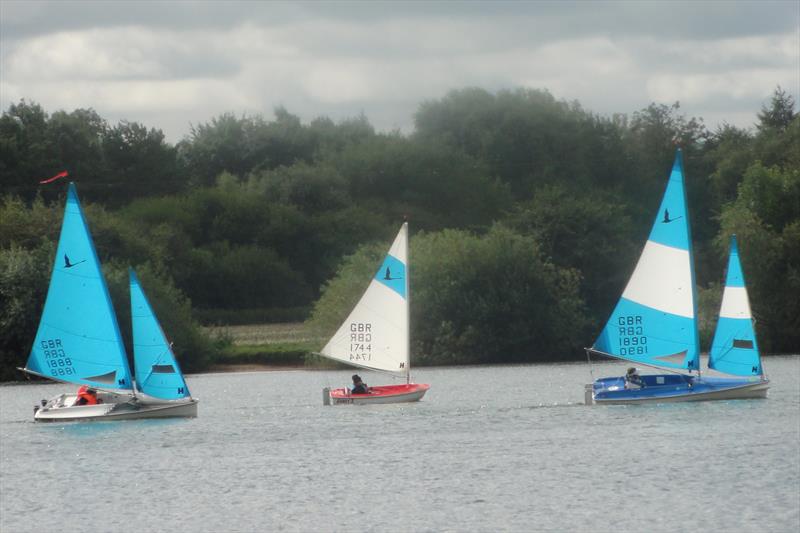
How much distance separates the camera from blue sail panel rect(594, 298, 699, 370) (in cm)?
4978

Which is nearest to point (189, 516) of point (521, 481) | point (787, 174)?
point (521, 481)

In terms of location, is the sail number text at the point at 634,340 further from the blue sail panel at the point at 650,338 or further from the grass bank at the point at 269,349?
the grass bank at the point at 269,349

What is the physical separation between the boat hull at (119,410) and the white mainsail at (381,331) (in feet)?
21.5

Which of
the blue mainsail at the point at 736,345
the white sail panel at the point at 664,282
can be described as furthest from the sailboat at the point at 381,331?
the blue mainsail at the point at 736,345

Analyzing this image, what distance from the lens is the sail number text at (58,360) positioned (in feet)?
160

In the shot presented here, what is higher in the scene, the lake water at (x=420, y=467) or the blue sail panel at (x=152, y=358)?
Answer: the blue sail panel at (x=152, y=358)

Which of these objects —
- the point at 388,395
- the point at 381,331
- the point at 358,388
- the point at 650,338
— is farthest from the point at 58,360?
the point at 650,338

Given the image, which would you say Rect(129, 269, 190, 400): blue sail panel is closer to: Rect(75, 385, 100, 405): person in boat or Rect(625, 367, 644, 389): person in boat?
Rect(75, 385, 100, 405): person in boat

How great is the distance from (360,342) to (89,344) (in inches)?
379

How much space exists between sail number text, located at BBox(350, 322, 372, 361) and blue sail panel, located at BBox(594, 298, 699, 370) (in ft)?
26.8

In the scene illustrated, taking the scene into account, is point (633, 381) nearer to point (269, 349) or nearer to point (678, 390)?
point (678, 390)

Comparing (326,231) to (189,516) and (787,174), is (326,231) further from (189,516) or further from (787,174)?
(189,516)

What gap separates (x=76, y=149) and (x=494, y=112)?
30.6m

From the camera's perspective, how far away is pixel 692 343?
49.7m
